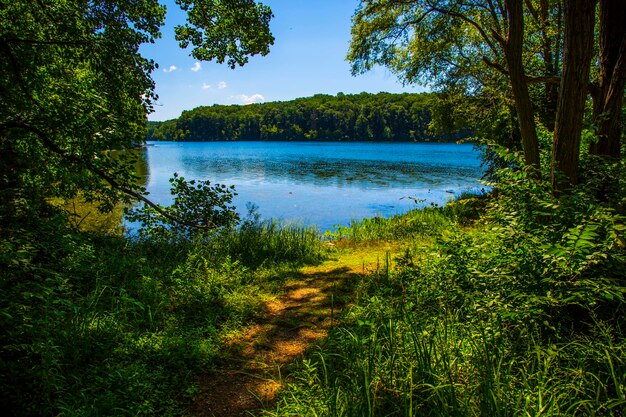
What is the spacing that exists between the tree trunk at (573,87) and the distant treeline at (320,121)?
293ft

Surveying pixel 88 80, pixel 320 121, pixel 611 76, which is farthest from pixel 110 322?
pixel 320 121

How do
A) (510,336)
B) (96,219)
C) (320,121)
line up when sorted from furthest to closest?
(320,121), (96,219), (510,336)

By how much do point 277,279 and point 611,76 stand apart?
5.90 meters

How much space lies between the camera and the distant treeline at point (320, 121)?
10600 cm

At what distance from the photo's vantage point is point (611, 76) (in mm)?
4566

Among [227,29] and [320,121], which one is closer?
[227,29]

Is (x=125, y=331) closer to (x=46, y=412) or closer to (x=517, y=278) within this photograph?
(x=46, y=412)

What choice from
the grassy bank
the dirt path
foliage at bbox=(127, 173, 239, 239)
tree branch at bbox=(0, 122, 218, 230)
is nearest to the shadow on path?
the dirt path

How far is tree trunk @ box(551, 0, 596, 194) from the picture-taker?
3750mm

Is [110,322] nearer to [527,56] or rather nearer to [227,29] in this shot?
[227,29]

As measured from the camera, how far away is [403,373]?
2.50m

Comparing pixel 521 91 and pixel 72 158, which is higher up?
pixel 521 91

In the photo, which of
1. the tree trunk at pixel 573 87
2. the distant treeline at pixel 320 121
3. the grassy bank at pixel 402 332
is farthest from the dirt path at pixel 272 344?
the distant treeline at pixel 320 121

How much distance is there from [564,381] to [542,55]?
45.6 feet
